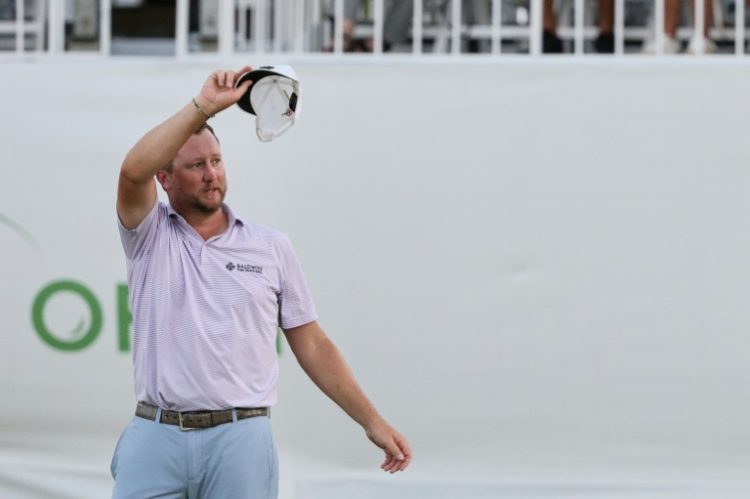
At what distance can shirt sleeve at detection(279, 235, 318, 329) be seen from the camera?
4109 millimetres

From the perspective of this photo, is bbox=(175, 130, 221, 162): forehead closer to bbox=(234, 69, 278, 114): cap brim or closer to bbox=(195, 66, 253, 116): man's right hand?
bbox=(234, 69, 278, 114): cap brim

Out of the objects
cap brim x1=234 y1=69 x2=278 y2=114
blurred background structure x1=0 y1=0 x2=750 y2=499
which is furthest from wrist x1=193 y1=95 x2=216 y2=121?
blurred background structure x1=0 y1=0 x2=750 y2=499

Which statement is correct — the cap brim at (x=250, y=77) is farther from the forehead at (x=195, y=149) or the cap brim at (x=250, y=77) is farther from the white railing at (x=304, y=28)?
the white railing at (x=304, y=28)

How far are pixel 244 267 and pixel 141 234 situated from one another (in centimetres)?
30

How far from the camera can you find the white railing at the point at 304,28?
5.71 m

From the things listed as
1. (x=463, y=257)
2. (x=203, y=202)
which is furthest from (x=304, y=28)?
(x=203, y=202)

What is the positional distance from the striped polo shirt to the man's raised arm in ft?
0.35

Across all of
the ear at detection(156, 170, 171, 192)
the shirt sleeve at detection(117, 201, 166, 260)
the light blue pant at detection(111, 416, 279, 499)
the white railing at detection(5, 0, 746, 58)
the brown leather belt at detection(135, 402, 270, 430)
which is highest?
the white railing at detection(5, 0, 746, 58)

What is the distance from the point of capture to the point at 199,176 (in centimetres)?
401

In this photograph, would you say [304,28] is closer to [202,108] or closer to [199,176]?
[199,176]

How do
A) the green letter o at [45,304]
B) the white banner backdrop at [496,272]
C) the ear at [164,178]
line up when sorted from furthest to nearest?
the green letter o at [45,304] < the white banner backdrop at [496,272] < the ear at [164,178]

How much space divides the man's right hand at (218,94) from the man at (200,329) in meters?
0.02

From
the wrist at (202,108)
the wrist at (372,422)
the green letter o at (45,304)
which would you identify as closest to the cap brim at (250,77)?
the wrist at (202,108)

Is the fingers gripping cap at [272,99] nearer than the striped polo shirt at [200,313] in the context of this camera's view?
Yes
